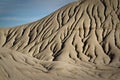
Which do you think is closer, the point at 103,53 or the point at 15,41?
the point at 103,53

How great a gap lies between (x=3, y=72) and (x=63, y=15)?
181 feet

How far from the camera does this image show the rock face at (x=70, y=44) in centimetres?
6481

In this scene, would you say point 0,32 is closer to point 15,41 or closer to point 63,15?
point 15,41

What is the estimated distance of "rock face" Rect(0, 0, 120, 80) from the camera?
213 ft

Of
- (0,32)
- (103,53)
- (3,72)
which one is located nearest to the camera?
(3,72)

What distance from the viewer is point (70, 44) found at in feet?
299

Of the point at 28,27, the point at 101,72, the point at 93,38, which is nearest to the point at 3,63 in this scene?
the point at 101,72

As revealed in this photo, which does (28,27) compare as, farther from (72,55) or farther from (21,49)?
(72,55)

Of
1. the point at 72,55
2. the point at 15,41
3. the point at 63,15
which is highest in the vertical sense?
the point at 63,15

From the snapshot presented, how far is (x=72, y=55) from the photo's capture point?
8662cm

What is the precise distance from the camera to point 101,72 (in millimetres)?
69812

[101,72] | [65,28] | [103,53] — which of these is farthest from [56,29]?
[101,72]

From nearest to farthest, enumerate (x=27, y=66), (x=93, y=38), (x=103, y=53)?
(x=27, y=66)
(x=103, y=53)
(x=93, y=38)

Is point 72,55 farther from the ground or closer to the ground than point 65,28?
closer to the ground
